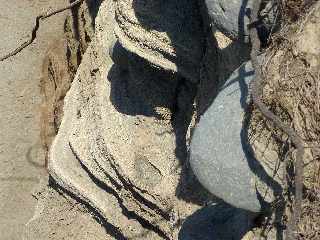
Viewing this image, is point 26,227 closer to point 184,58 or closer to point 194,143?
point 184,58

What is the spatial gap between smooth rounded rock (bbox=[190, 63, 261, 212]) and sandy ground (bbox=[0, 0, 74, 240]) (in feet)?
10.2

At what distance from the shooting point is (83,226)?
4.58 metres

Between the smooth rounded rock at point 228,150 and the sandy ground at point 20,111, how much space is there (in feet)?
10.2

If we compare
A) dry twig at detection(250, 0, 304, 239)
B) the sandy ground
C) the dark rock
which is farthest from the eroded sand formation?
the sandy ground

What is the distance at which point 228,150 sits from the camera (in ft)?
7.73

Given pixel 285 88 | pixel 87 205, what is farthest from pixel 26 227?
pixel 285 88

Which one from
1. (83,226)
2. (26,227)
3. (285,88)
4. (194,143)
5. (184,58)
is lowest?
(26,227)

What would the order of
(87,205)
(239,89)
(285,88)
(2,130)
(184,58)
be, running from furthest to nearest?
1. (2,130)
2. (87,205)
3. (184,58)
4. (239,89)
5. (285,88)

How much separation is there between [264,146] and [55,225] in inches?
111

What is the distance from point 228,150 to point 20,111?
3740 mm

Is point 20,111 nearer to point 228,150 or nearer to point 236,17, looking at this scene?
point 236,17

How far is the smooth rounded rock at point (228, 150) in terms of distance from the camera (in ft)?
7.65

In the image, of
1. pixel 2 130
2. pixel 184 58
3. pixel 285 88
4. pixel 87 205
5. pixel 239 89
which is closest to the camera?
pixel 285 88

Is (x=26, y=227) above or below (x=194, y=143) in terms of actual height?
below
